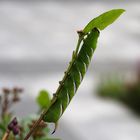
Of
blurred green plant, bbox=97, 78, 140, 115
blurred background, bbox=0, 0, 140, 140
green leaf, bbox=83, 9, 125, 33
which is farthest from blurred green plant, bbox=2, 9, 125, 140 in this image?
blurred green plant, bbox=97, 78, 140, 115

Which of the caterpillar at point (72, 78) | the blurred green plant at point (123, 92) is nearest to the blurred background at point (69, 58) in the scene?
the blurred green plant at point (123, 92)

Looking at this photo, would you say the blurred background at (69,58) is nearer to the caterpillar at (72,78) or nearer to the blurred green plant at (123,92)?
the blurred green plant at (123,92)

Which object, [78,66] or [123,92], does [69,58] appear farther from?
[78,66]

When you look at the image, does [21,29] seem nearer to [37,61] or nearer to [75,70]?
[37,61]

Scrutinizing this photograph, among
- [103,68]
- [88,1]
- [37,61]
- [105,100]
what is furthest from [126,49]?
[88,1]

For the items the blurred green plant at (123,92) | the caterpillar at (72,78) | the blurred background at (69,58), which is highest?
the caterpillar at (72,78)

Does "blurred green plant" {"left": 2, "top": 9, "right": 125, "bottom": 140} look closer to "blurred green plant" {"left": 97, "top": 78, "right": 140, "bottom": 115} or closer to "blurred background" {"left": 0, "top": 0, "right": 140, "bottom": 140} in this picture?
"blurred background" {"left": 0, "top": 0, "right": 140, "bottom": 140}

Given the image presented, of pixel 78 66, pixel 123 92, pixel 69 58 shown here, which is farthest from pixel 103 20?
pixel 69 58
